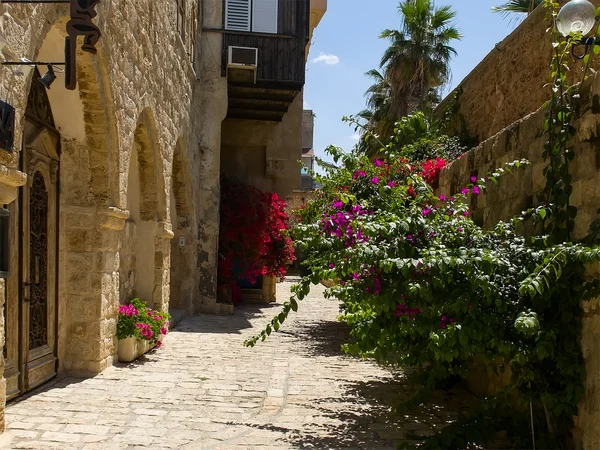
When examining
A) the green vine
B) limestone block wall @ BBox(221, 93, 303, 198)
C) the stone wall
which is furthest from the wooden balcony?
the green vine

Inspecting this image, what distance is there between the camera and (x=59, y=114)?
571 cm

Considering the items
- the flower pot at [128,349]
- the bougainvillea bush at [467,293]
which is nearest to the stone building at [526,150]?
the bougainvillea bush at [467,293]

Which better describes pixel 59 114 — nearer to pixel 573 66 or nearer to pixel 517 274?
pixel 517 274

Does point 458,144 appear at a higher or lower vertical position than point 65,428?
higher

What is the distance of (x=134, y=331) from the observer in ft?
21.0

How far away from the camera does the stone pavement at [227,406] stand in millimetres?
4047

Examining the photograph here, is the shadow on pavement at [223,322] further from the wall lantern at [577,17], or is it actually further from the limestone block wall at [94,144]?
the wall lantern at [577,17]

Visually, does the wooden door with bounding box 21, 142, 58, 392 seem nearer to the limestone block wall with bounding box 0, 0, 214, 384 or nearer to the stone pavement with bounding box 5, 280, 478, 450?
the limestone block wall with bounding box 0, 0, 214, 384

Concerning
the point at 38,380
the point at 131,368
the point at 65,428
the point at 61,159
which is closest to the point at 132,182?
the point at 61,159

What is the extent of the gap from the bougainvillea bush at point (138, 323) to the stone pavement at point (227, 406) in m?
0.33

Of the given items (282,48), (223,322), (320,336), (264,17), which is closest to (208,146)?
(282,48)

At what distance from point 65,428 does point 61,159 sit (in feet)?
9.20

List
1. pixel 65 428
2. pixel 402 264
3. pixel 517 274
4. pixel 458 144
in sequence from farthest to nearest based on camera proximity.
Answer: pixel 458 144 → pixel 65 428 → pixel 517 274 → pixel 402 264

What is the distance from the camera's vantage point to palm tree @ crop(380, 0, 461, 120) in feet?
56.3
